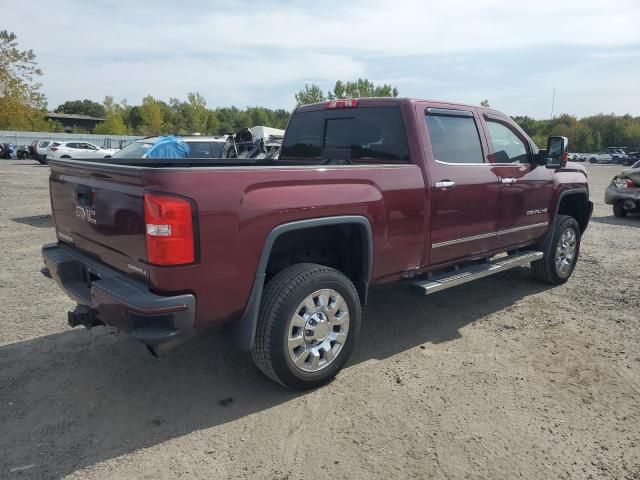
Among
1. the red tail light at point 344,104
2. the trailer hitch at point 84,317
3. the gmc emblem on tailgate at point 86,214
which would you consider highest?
the red tail light at point 344,104

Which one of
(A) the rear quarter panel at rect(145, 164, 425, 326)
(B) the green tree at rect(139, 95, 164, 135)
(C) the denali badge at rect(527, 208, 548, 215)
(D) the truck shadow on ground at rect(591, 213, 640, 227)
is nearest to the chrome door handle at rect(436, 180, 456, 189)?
(A) the rear quarter panel at rect(145, 164, 425, 326)

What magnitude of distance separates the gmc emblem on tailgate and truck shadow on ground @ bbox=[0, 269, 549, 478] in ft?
3.87

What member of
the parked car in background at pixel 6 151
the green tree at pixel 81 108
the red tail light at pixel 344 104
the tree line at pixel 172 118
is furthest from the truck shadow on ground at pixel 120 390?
the green tree at pixel 81 108

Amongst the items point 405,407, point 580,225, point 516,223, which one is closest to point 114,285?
point 405,407

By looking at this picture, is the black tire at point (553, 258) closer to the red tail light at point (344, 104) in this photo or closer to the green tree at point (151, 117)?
the red tail light at point (344, 104)

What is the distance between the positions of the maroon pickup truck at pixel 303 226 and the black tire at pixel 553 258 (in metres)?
0.50

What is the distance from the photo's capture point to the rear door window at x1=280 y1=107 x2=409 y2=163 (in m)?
4.12

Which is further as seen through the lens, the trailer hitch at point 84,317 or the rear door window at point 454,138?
the rear door window at point 454,138

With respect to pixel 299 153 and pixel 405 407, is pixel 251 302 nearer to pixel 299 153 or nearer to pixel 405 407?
pixel 405 407

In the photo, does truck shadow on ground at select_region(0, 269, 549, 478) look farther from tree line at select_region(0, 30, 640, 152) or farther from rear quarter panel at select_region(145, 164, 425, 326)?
tree line at select_region(0, 30, 640, 152)

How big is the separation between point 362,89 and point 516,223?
6213 cm

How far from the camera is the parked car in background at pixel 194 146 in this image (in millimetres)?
9688

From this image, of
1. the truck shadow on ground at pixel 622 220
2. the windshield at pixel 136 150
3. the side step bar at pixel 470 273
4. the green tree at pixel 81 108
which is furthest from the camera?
the green tree at pixel 81 108

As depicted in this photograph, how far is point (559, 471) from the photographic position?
104 inches
